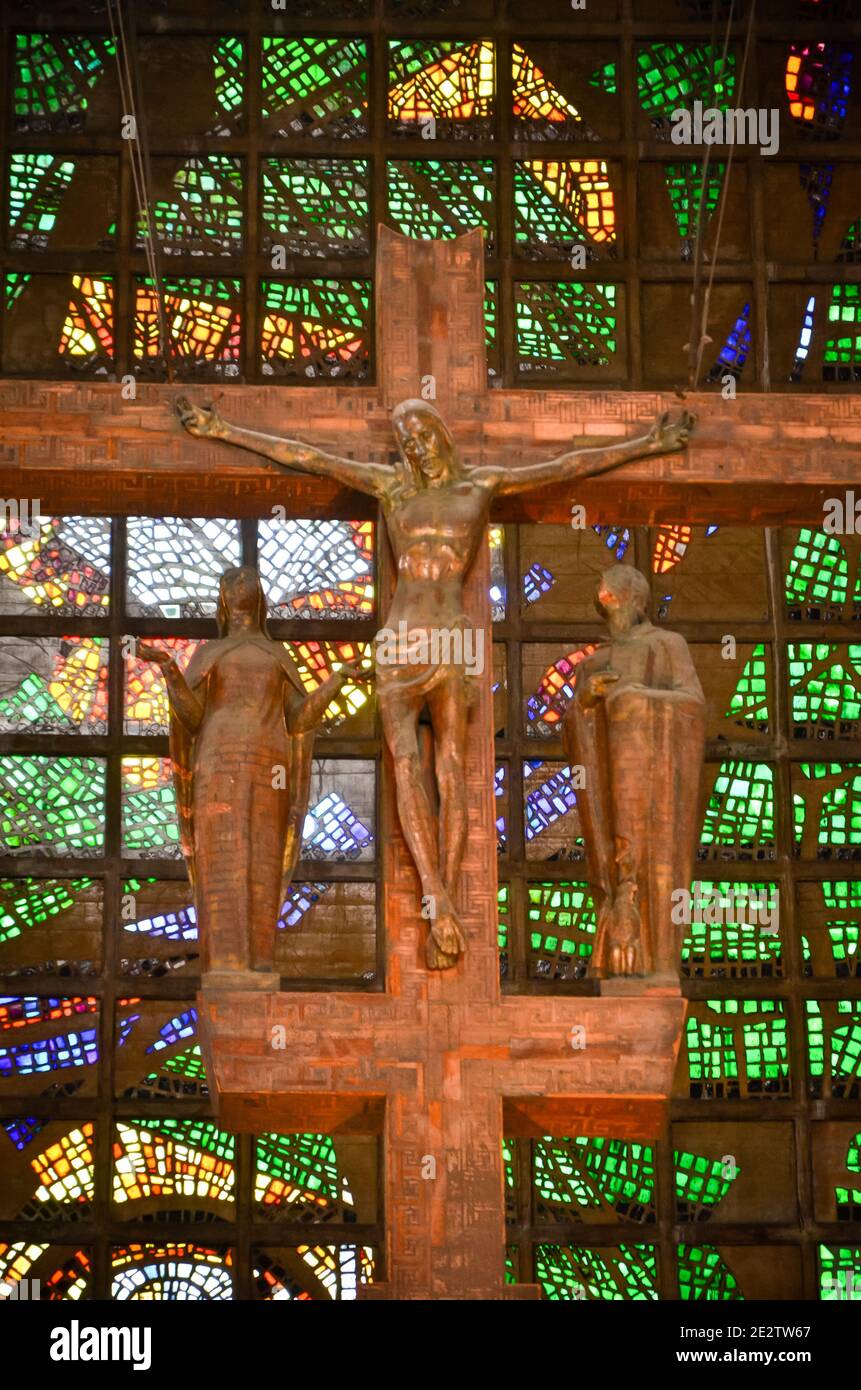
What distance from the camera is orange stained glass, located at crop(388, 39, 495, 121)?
14.6 m

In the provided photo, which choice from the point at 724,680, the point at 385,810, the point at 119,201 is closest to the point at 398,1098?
the point at 385,810

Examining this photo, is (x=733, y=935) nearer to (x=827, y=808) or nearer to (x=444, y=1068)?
(x=827, y=808)

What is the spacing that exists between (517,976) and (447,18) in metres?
4.59

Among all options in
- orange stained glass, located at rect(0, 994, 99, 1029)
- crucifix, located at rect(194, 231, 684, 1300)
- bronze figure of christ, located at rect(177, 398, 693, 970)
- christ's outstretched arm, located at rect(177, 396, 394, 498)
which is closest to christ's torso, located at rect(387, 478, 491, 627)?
bronze figure of christ, located at rect(177, 398, 693, 970)

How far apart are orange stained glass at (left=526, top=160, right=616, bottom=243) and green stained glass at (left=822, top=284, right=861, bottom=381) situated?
108cm

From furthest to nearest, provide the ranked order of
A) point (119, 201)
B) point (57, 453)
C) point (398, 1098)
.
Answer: point (119, 201)
point (57, 453)
point (398, 1098)

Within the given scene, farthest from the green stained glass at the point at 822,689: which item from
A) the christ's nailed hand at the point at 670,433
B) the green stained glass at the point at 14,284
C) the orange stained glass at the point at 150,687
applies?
the christ's nailed hand at the point at 670,433

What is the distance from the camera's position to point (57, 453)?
379 inches

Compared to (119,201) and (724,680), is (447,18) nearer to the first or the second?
(119,201)

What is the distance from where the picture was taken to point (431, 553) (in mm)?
9594

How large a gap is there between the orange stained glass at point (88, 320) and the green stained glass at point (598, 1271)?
177 inches

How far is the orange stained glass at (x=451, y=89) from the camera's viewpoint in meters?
14.6

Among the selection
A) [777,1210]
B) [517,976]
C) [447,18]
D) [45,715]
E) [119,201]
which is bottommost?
[777,1210]

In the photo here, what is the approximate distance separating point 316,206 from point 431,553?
5188mm
